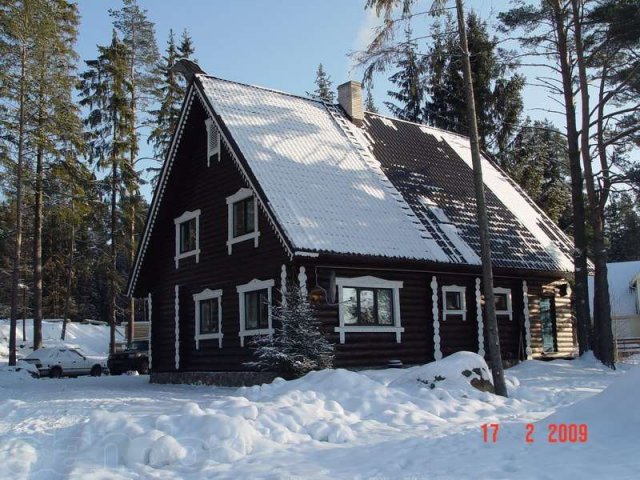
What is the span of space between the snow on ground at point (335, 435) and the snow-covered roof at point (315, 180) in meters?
4.84

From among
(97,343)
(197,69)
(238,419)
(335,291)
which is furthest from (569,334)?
(97,343)

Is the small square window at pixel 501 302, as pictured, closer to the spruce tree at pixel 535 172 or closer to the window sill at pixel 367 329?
the window sill at pixel 367 329

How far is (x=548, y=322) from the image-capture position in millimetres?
24438

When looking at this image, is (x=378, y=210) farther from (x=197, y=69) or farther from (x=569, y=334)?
(x=569, y=334)

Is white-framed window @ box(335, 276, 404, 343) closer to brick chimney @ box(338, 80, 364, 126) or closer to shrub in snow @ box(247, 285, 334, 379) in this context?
shrub in snow @ box(247, 285, 334, 379)

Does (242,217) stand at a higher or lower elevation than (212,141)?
lower

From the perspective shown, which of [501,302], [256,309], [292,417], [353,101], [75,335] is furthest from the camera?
[75,335]

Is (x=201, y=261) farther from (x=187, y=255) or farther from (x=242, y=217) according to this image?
(x=242, y=217)

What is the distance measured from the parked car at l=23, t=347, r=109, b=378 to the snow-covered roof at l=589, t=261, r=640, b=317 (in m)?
34.1

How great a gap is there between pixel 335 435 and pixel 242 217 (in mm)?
11159

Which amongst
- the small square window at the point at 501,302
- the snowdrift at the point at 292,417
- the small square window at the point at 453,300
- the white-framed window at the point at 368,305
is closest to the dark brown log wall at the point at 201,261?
the white-framed window at the point at 368,305

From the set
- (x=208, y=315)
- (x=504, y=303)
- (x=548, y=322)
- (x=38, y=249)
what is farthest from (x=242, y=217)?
(x=38, y=249)

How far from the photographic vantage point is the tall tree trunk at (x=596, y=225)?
20.7 meters

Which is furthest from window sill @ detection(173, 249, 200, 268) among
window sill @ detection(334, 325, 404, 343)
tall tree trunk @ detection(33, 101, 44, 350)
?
Answer: tall tree trunk @ detection(33, 101, 44, 350)
